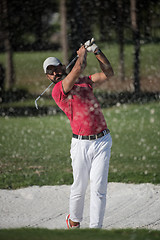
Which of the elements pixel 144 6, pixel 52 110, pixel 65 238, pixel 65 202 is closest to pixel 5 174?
pixel 65 202

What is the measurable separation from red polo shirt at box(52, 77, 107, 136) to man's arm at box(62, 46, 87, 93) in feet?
0.34

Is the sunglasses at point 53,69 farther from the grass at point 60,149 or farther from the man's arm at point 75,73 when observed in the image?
the grass at point 60,149

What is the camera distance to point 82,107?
3785 mm

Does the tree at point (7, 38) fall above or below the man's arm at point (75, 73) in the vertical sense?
above

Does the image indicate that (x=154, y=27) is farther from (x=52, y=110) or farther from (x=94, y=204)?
(x=94, y=204)

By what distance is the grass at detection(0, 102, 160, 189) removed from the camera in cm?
662

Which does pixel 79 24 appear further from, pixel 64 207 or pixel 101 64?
pixel 101 64

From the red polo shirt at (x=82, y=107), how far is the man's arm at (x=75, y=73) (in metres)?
0.10

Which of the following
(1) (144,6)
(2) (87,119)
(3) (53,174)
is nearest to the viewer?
(2) (87,119)

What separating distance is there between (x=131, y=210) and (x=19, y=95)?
15.3 m

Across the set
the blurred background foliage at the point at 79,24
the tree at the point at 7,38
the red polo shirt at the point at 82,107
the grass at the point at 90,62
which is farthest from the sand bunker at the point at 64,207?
the grass at the point at 90,62

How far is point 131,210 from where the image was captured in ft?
16.6

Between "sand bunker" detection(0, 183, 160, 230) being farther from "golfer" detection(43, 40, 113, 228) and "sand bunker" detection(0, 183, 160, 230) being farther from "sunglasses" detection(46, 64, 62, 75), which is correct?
"sunglasses" detection(46, 64, 62, 75)

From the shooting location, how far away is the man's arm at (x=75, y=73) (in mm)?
3578
